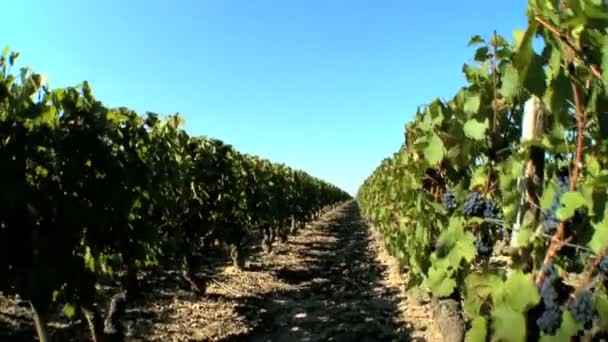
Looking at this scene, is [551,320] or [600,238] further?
[551,320]

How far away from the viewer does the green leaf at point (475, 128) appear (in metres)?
3.14

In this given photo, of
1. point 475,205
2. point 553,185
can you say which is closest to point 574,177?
point 553,185

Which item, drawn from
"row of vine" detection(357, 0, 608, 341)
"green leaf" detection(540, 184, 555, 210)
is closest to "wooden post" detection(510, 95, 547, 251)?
"row of vine" detection(357, 0, 608, 341)

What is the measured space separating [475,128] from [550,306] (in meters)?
1.26

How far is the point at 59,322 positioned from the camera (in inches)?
251

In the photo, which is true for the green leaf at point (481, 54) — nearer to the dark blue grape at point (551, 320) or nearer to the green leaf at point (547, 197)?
the green leaf at point (547, 197)

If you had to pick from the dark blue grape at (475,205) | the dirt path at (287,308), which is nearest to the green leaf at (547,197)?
the dark blue grape at (475,205)

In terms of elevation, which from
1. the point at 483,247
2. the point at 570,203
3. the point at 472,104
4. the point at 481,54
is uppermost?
the point at 481,54

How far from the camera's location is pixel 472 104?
10.7ft

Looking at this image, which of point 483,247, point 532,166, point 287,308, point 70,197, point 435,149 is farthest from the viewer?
point 287,308

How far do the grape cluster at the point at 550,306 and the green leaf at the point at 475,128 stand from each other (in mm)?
1086

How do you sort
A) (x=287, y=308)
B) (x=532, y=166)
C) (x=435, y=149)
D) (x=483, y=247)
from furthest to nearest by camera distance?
(x=287, y=308) → (x=435, y=149) → (x=483, y=247) → (x=532, y=166)

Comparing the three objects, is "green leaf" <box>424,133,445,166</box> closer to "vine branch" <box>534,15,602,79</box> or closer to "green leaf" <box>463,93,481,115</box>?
"green leaf" <box>463,93,481,115</box>

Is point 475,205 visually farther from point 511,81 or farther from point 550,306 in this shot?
point 511,81
